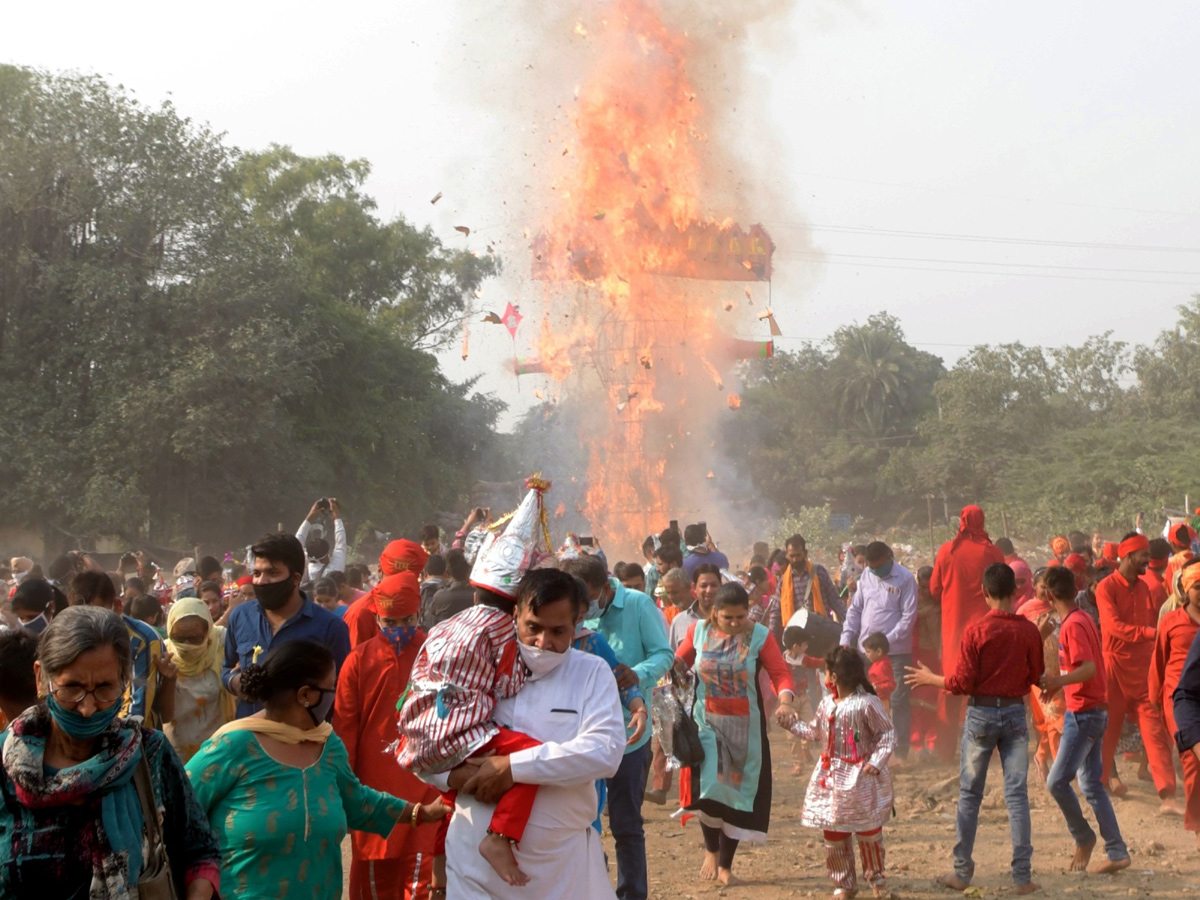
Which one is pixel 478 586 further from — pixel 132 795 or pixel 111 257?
pixel 111 257

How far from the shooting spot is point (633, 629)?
249 inches

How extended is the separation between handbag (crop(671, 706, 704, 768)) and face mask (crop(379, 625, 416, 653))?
6.20 ft

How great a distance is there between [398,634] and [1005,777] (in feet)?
11.7

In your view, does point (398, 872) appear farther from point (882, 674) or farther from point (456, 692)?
point (882, 674)

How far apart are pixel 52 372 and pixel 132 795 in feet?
103

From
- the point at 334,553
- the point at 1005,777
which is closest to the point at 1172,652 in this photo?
the point at 1005,777

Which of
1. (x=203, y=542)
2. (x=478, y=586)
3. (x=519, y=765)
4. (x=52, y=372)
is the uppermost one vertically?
(x=52, y=372)

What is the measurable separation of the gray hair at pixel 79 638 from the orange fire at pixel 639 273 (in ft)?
100

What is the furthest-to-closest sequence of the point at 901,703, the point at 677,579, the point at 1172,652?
the point at 901,703
the point at 677,579
the point at 1172,652

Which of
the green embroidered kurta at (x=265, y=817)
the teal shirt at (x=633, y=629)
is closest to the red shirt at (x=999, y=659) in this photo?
the teal shirt at (x=633, y=629)

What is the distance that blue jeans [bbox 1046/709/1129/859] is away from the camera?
704 cm

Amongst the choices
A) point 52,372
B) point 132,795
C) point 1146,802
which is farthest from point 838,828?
point 52,372

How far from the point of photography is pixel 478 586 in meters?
3.80

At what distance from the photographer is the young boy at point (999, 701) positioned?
6703 millimetres
